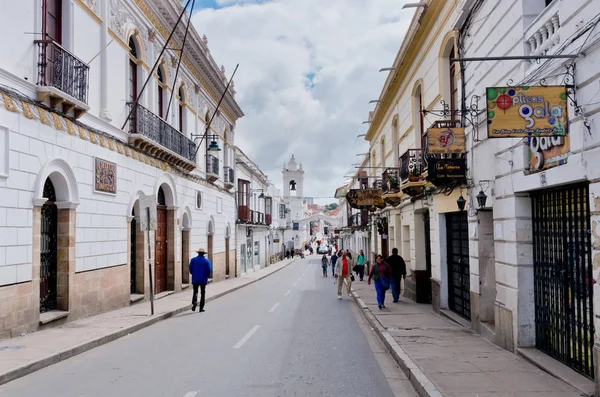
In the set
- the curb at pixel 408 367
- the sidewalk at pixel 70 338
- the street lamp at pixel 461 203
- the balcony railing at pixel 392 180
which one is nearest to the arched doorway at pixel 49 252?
the sidewalk at pixel 70 338

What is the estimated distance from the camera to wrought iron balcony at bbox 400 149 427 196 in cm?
1395

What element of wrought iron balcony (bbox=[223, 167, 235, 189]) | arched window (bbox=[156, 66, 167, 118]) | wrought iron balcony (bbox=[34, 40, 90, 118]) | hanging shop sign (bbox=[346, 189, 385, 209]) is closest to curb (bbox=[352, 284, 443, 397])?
wrought iron balcony (bbox=[34, 40, 90, 118])

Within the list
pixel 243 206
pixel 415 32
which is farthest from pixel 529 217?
pixel 243 206

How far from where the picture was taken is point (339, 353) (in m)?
9.03

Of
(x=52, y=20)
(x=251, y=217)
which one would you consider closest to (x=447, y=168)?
(x=52, y=20)

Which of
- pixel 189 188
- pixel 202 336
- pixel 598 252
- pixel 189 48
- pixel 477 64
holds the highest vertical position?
pixel 189 48

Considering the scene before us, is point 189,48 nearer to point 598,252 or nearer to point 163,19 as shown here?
point 163,19

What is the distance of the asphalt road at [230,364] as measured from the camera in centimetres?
661

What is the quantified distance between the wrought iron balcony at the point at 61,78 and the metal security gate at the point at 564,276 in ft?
28.7

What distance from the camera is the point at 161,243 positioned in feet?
62.7

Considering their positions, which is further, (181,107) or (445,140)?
(181,107)

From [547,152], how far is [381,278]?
8.52 metres

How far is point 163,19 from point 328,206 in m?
171

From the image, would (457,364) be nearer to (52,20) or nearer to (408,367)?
(408,367)
